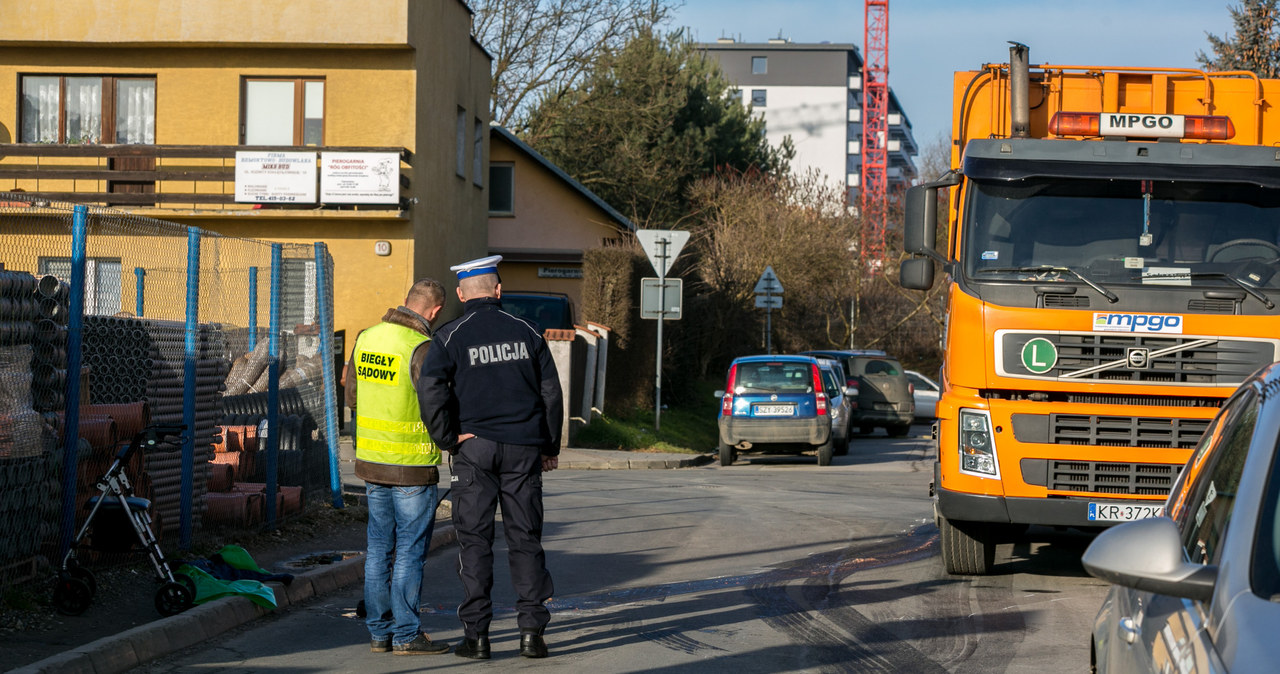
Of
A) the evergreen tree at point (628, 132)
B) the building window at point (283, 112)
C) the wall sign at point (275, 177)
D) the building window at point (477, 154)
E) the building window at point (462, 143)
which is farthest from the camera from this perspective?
the evergreen tree at point (628, 132)

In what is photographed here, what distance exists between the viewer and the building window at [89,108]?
24.9m

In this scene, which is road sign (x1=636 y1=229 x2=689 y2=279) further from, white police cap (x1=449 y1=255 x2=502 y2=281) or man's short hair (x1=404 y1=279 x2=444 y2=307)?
white police cap (x1=449 y1=255 x2=502 y2=281)

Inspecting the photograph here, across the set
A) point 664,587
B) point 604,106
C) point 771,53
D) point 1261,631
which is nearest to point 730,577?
point 664,587

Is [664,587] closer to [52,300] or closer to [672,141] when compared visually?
[52,300]

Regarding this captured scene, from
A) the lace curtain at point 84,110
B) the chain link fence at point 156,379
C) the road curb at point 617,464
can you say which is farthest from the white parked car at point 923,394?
the chain link fence at point 156,379

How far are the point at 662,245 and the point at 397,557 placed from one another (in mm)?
15523

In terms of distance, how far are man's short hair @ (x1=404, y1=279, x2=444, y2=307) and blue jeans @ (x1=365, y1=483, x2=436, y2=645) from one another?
100 cm

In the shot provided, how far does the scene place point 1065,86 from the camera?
9938 millimetres

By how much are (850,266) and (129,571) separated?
37276 millimetres

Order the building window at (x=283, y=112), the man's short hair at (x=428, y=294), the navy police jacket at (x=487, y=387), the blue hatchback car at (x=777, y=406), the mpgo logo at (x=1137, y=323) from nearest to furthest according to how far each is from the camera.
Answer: the navy police jacket at (x=487, y=387)
the man's short hair at (x=428, y=294)
the mpgo logo at (x=1137, y=323)
the blue hatchback car at (x=777, y=406)
the building window at (x=283, y=112)

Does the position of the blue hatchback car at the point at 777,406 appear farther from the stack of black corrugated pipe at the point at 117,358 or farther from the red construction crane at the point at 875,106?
the red construction crane at the point at 875,106

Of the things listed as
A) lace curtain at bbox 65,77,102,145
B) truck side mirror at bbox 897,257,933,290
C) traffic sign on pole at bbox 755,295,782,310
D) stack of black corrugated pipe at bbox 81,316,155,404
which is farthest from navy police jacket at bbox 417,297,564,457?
lace curtain at bbox 65,77,102,145

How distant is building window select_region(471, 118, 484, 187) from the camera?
97.3 feet

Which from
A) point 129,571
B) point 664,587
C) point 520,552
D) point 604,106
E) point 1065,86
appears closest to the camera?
point 520,552
